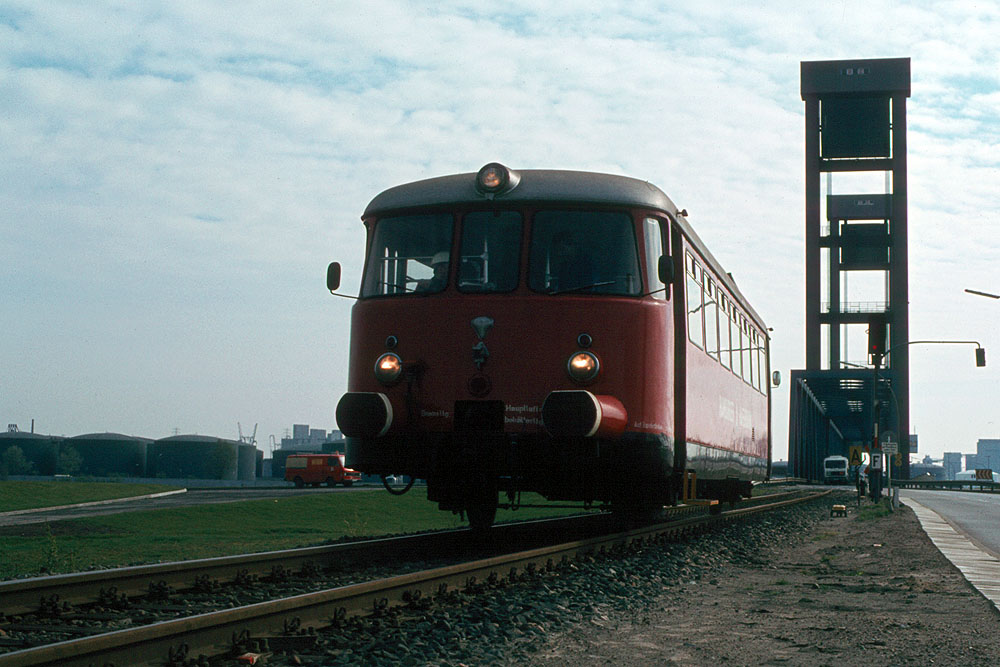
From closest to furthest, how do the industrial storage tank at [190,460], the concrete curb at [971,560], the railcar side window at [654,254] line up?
the concrete curb at [971,560]
the railcar side window at [654,254]
the industrial storage tank at [190,460]

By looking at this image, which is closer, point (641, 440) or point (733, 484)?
point (641, 440)

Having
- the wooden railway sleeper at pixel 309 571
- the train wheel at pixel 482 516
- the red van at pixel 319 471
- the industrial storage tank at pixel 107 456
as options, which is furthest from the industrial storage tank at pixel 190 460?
the wooden railway sleeper at pixel 309 571

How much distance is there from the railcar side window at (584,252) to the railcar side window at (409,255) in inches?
36.1

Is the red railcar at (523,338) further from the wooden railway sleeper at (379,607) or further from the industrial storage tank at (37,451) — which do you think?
the industrial storage tank at (37,451)

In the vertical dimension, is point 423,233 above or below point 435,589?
above

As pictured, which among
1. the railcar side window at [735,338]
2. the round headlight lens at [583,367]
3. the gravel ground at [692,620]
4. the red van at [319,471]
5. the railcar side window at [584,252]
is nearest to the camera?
the gravel ground at [692,620]

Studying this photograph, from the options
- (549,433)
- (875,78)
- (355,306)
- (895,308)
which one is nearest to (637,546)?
(549,433)

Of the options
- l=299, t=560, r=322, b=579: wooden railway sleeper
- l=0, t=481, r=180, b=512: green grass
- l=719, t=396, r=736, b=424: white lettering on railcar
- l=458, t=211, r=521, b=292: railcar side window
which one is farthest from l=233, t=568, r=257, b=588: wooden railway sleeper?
l=0, t=481, r=180, b=512: green grass

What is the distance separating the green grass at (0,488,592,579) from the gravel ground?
490 cm

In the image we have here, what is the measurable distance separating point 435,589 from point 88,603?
222cm

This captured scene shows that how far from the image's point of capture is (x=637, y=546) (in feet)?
39.3

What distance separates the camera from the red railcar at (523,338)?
1027cm

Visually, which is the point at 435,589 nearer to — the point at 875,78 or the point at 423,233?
the point at 423,233

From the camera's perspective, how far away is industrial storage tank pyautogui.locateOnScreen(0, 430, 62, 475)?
90250mm
